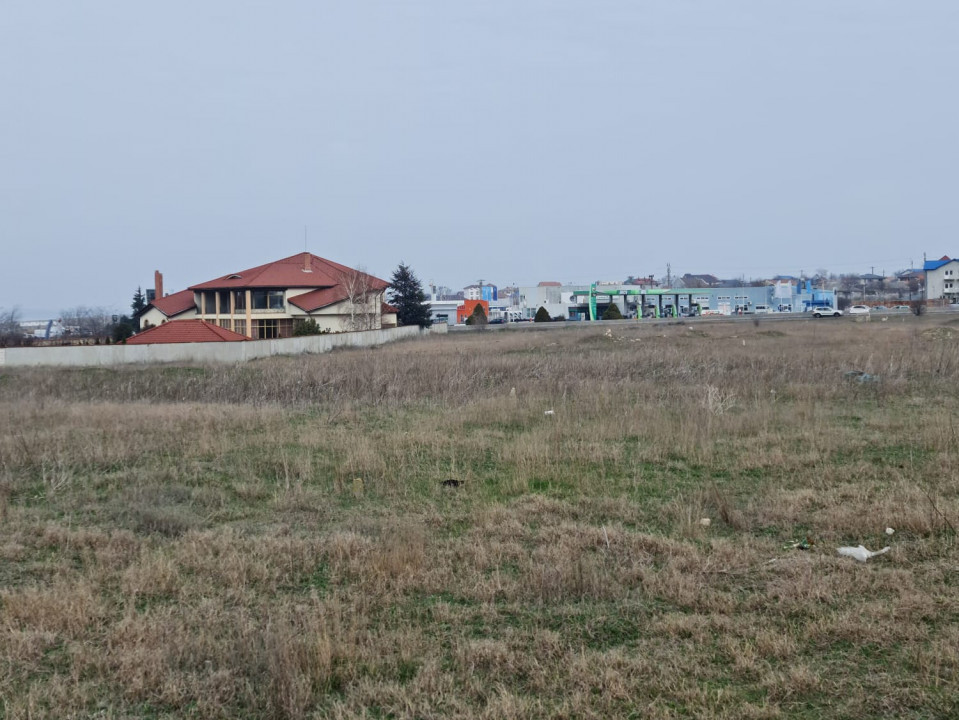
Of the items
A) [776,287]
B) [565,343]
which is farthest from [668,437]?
[776,287]

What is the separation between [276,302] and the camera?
191 feet

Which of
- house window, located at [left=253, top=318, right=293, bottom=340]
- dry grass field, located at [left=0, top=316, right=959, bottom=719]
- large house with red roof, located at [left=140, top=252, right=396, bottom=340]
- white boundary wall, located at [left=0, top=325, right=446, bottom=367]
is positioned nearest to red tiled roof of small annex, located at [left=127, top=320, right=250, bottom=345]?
white boundary wall, located at [left=0, top=325, right=446, bottom=367]

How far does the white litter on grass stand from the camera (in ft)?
19.9

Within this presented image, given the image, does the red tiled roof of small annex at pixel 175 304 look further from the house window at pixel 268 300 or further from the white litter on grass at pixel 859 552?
the white litter on grass at pixel 859 552

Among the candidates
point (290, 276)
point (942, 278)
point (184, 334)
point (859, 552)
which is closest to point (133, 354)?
point (184, 334)

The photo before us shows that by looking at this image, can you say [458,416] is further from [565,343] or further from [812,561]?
[565,343]

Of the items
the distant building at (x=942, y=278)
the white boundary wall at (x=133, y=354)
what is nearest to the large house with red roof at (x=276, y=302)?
the white boundary wall at (x=133, y=354)

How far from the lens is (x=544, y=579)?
562 cm

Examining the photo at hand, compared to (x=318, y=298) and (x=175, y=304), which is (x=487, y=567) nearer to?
(x=318, y=298)

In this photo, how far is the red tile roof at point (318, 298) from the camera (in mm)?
56719

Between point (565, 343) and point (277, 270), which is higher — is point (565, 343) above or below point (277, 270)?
below

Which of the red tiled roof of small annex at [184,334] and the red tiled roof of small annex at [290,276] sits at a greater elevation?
the red tiled roof of small annex at [290,276]

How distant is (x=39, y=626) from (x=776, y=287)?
120938mm

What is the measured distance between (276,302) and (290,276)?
259 cm
